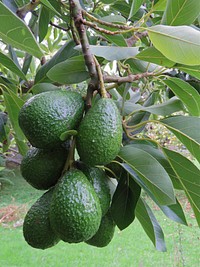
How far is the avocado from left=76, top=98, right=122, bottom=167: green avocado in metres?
0.06

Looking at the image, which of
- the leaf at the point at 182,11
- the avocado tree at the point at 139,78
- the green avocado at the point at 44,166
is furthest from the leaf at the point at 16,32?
the leaf at the point at 182,11

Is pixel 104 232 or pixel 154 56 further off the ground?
pixel 154 56

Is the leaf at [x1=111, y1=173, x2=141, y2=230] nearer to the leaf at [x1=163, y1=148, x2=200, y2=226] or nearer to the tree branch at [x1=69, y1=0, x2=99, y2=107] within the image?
the leaf at [x1=163, y1=148, x2=200, y2=226]

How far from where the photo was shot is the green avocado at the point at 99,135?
0.71 m

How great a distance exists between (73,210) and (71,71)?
32 centimetres

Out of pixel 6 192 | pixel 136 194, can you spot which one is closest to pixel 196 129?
pixel 136 194

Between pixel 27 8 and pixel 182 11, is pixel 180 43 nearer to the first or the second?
pixel 182 11

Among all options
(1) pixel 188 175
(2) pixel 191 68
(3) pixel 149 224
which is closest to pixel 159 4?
(2) pixel 191 68

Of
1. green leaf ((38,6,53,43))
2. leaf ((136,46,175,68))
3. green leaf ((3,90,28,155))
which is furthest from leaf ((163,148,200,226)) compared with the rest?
green leaf ((38,6,53,43))

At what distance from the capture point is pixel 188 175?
86 cm

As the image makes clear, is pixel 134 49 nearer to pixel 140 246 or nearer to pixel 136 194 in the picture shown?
pixel 136 194

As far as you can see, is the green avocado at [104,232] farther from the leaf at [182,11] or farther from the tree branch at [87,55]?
the leaf at [182,11]

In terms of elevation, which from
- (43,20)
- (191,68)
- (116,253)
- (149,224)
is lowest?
(116,253)

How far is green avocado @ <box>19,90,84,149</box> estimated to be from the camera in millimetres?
736
